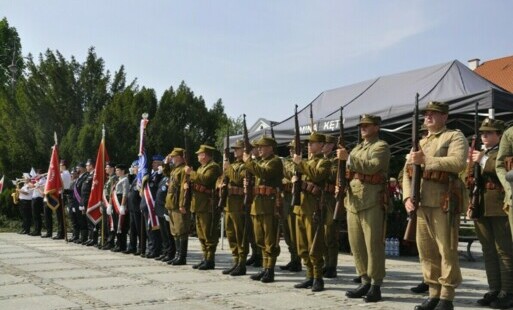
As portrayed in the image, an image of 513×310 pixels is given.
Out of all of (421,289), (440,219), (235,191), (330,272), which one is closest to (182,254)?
(235,191)

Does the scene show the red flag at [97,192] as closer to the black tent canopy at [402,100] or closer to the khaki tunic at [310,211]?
the black tent canopy at [402,100]

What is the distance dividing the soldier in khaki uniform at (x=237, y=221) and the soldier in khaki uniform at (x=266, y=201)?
0.45 metres

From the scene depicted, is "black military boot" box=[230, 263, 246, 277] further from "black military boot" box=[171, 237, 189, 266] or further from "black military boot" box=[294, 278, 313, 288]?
"black military boot" box=[171, 237, 189, 266]

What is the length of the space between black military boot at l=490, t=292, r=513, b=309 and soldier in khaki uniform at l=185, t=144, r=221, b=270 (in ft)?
14.2

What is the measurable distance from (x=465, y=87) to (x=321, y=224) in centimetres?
371

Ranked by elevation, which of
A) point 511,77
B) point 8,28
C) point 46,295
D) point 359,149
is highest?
point 8,28

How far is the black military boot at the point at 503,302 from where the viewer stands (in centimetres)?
599

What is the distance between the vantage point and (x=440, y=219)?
18.7 ft

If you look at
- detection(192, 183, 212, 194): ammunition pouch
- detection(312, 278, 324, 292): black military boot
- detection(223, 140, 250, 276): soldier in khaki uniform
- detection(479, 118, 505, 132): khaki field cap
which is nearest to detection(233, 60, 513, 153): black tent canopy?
detection(479, 118, 505, 132): khaki field cap

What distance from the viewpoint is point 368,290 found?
6.54m


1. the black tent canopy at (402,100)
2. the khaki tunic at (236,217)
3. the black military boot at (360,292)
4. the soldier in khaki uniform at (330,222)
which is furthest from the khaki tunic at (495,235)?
the khaki tunic at (236,217)

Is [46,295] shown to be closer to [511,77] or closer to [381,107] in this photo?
[381,107]

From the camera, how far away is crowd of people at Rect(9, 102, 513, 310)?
5.73 meters

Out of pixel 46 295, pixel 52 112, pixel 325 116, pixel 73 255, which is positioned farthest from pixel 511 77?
pixel 46 295
